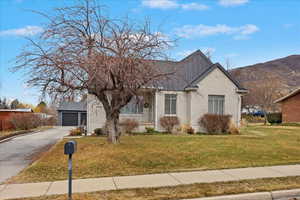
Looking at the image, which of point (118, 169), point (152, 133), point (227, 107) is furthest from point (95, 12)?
point (227, 107)

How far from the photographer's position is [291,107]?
31500 mm

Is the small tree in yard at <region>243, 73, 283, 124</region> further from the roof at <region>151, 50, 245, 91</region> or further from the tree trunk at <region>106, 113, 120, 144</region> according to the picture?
the tree trunk at <region>106, 113, 120, 144</region>

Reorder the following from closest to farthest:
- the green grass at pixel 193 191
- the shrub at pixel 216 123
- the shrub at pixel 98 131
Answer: the green grass at pixel 193 191 < the shrub at pixel 98 131 < the shrub at pixel 216 123

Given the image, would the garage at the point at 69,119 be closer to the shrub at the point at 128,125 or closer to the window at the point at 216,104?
the shrub at the point at 128,125

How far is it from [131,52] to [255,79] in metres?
52.2

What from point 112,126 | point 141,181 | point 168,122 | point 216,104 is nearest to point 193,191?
point 141,181

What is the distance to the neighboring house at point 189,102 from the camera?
18.2m

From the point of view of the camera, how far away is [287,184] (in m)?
5.73

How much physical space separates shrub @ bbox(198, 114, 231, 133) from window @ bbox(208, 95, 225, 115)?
0.92m

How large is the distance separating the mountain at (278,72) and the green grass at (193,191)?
4215 cm

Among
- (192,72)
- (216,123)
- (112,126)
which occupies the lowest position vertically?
(216,123)

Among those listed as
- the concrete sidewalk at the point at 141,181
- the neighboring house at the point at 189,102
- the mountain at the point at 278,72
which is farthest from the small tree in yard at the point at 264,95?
the concrete sidewalk at the point at 141,181

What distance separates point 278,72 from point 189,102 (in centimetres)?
9196

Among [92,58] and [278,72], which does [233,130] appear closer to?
[92,58]
